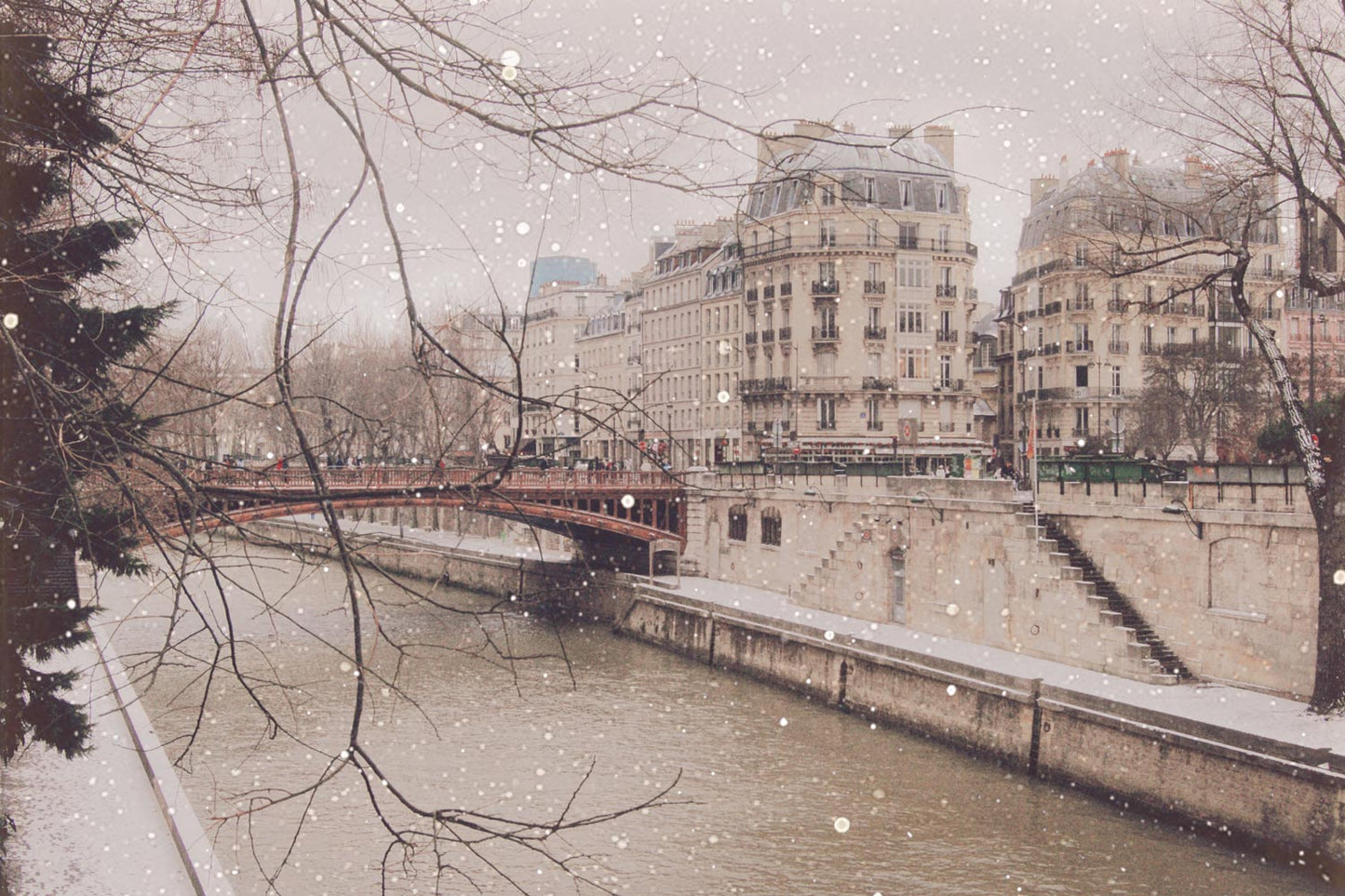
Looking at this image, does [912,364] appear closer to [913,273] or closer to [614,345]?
[913,273]

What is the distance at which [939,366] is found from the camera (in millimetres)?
49312

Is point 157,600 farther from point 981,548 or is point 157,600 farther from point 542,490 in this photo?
point 981,548


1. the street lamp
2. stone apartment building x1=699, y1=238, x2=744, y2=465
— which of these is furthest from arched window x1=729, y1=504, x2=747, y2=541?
stone apartment building x1=699, y1=238, x2=744, y2=465

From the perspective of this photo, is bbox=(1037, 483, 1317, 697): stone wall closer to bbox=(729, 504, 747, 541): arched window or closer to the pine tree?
bbox=(729, 504, 747, 541): arched window

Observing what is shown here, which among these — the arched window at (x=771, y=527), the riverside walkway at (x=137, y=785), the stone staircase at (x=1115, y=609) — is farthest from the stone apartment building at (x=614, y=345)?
the riverside walkway at (x=137, y=785)

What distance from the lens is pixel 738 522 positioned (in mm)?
35906

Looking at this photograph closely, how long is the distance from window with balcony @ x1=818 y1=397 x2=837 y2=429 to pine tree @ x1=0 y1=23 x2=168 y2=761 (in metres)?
37.9

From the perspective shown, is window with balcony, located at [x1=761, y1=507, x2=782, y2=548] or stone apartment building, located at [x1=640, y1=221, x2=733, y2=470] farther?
stone apartment building, located at [x1=640, y1=221, x2=733, y2=470]

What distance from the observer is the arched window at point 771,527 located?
1332 inches

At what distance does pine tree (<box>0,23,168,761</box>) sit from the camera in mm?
4172

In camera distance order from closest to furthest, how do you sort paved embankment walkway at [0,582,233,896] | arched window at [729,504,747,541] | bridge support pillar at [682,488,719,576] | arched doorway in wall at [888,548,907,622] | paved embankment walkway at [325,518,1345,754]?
1. paved embankment walkway at [0,582,233,896]
2. paved embankment walkway at [325,518,1345,754]
3. arched doorway in wall at [888,548,907,622]
4. arched window at [729,504,747,541]
5. bridge support pillar at [682,488,719,576]

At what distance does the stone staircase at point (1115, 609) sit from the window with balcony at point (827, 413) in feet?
80.6

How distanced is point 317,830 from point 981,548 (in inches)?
535

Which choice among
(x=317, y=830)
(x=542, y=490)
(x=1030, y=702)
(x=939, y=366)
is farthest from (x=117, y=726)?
(x=939, y=366)
